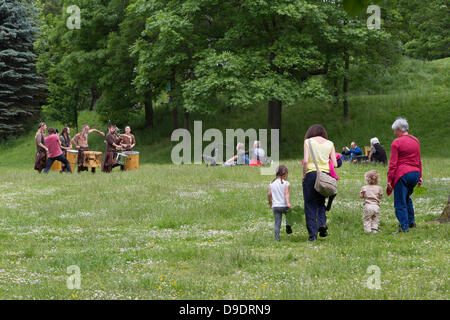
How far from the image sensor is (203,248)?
961 cm

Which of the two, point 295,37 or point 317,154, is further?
point 295,37

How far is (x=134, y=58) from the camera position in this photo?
39219 millimetres

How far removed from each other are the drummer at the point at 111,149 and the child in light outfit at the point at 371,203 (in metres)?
14.0

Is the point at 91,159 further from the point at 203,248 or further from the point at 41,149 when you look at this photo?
the point at 203,248

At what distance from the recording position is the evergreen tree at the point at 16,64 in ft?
147

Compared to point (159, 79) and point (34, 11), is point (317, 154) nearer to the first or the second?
point (159, 79)

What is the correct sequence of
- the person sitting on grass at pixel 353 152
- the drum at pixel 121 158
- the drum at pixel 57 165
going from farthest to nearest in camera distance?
the person sitting on grass at pixel 353 152 < the drum at pixel 57 165 < the drum at pixel 121 158

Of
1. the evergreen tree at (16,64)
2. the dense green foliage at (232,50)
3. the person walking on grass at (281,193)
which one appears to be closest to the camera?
the person walking on grass at (281,193)

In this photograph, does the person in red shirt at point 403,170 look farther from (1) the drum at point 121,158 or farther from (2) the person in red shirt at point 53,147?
(2) the person in red shirt at point 53,147

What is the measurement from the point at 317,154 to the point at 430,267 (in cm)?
276

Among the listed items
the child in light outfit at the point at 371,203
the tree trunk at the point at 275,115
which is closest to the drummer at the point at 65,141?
the tree trunk at the point at 275,115

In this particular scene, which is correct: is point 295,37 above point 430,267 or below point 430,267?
above

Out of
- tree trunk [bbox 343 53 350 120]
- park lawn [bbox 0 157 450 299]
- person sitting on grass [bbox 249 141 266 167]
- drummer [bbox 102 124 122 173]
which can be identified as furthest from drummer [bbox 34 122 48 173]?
tree trunk [bbox 343 53 350 120]
